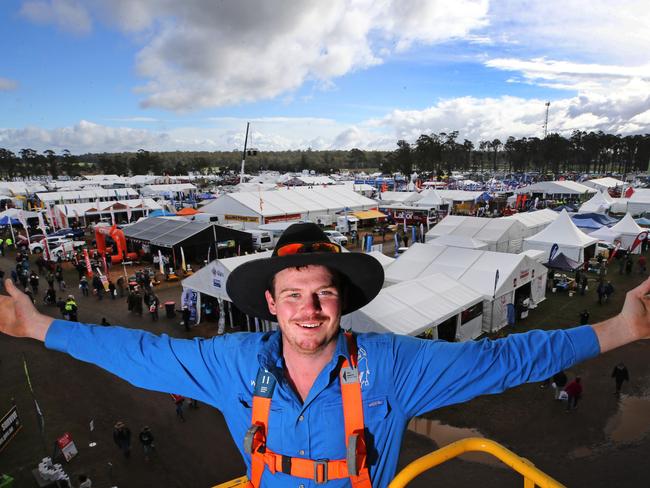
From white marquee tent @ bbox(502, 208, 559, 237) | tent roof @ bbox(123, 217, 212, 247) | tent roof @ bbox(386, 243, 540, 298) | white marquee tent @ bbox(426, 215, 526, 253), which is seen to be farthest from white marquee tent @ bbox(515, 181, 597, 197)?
tent roof @ bbox(123, 217, 212, 247)

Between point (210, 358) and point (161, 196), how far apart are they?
48.8m

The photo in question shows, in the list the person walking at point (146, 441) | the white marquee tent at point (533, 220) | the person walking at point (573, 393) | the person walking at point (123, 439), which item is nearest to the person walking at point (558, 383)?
the person walking at point (573, 393)

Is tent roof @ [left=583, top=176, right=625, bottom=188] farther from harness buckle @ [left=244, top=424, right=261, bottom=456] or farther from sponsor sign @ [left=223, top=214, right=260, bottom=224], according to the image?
harness buckle @ [left=244, top=424, right=261, bottom=456]

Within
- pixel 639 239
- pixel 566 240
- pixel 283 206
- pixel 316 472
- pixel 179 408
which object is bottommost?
pixel 179 408

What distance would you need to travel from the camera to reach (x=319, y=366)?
1558 millimetres

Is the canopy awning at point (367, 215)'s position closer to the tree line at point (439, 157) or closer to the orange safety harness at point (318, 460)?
the orange safety harness at point (318, 460)

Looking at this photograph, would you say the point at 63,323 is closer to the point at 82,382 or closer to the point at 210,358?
the point at 210,358

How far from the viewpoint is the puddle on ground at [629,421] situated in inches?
302

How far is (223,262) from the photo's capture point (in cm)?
1190

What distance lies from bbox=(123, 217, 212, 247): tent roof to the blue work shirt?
19.3 meters

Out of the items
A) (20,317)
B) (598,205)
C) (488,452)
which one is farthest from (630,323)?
(598,205)

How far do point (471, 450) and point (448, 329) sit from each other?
946cm

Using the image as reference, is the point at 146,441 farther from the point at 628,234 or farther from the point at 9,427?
the point at 628,234

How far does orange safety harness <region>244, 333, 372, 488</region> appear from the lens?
4.66 ft
